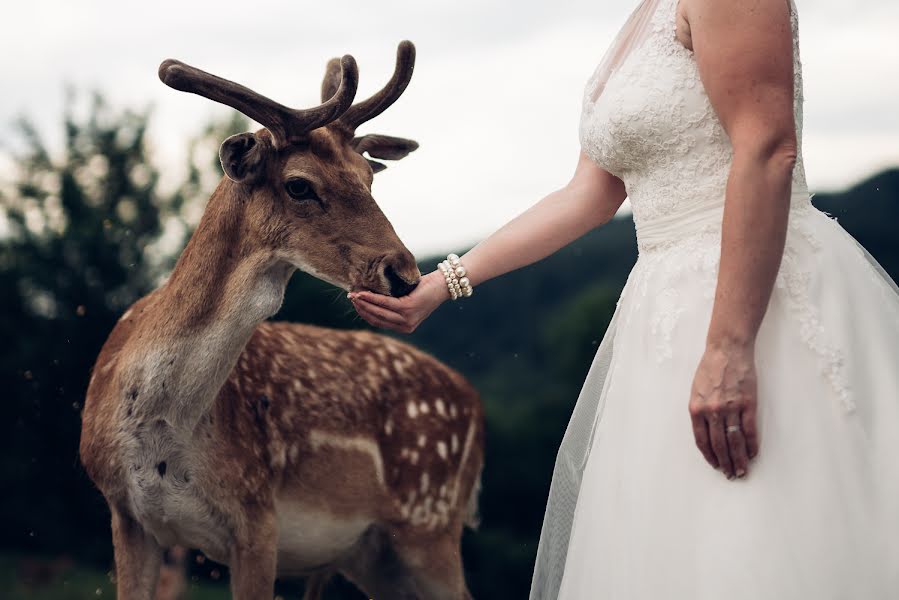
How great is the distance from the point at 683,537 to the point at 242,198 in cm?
174

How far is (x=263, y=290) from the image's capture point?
2.95 metres

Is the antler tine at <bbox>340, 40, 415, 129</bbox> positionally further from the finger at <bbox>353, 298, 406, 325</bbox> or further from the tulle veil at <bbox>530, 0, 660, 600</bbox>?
the tulle veil at <bbox>530, 0, 660, 600</bbox>

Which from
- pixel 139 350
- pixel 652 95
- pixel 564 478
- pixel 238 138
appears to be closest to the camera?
pixel 652 95

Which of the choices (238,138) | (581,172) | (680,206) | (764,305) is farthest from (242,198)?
(764,305)

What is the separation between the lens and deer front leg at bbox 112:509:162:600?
3080mm

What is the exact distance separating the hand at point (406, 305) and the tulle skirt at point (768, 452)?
564 millimetres

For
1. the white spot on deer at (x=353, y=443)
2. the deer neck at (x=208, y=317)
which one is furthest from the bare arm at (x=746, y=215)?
the white spot on deer at (x=353, y=443)

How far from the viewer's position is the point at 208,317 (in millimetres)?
2967

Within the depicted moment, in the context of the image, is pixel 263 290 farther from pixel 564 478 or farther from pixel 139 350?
pixel 564 478

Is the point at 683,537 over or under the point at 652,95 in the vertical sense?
under

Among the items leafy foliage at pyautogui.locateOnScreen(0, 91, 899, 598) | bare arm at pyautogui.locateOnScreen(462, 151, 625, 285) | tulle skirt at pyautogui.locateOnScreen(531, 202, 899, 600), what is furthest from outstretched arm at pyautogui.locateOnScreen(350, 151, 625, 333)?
leafy foliage at pyautogui.locateOnScreen(0, 91, 899, 598)

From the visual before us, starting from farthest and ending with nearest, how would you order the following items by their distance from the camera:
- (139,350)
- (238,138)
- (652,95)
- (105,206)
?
(105,206), (139,350), (238,138), (652,95)

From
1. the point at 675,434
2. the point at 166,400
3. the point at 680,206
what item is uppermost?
the point at 680,206

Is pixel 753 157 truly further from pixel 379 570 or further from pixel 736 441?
pixel 379 570
